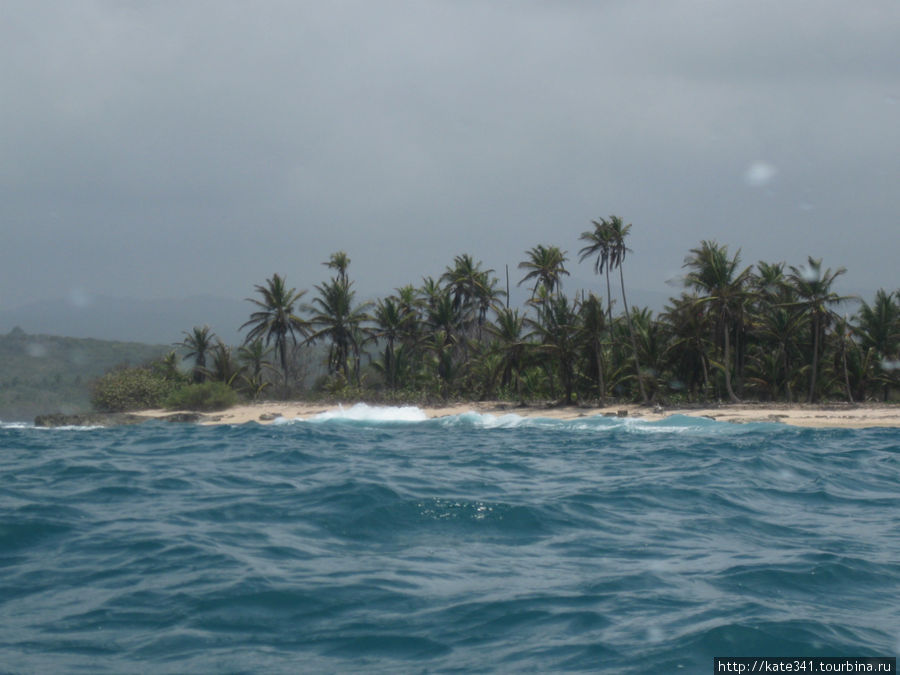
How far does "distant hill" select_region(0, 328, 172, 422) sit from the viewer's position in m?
72.3

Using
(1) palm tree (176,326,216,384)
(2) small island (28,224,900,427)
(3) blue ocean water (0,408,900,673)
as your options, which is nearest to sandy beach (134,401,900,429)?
(2) small island (28,224,900,427)

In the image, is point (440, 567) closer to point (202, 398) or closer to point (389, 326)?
point (202, 398)

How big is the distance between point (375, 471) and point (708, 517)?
558 cm

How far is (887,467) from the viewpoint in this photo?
14.5 m

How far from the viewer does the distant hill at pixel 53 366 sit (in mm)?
72312

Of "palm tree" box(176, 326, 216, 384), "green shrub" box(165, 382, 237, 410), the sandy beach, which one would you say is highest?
"palm tree" box(176, 326, 216, 384)

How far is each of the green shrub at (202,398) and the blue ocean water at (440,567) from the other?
28786 mm

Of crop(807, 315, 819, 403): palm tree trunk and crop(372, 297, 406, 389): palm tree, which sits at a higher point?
crop(372, 297, 406, 389): palm tree

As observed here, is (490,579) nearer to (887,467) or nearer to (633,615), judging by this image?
(633,615)

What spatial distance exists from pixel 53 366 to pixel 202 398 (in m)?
61.3

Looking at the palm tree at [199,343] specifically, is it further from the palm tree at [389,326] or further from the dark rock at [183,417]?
the dark rock at [183,417]

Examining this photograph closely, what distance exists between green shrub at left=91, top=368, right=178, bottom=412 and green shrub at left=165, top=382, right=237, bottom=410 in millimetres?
2373

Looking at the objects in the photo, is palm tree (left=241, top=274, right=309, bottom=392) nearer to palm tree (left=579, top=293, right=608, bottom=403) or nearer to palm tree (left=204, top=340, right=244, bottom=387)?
palm tree (left=204, top=340, right=244, bottom=387)

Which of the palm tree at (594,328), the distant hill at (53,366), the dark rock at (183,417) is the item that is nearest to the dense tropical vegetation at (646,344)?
the palm tree at (594,328)
